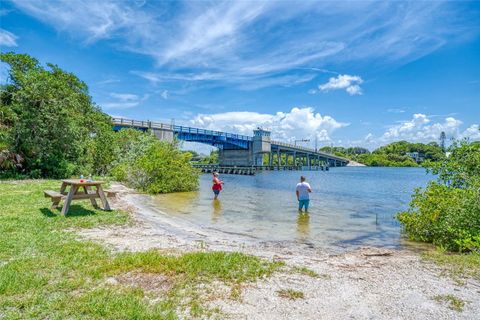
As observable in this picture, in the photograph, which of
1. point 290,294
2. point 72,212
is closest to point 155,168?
point 72,212

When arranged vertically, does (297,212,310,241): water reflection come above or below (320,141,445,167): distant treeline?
below

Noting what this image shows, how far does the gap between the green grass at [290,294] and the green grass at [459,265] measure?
104 inches

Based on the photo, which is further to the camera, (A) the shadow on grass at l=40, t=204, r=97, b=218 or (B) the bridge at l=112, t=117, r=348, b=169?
(B) the bridge at l=112, t=117, r=348, b=169

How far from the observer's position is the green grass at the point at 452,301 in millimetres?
3893

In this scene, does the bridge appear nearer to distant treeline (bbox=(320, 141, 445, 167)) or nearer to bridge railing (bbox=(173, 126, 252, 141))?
bridge railing (bbox=(173, 126, 252, 141))

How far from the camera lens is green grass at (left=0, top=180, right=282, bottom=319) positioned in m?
3.57

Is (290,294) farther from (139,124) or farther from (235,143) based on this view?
(235,143)

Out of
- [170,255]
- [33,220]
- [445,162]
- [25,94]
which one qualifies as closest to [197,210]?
[33,220]

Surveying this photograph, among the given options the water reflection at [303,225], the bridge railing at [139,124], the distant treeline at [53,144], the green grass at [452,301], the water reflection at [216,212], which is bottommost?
the water reflection at [303,225]

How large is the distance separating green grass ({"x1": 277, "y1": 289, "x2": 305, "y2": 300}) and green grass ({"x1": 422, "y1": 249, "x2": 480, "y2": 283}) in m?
2.63

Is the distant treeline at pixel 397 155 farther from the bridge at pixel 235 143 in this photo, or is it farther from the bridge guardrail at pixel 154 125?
the bridge guardrail at pixel 154 125

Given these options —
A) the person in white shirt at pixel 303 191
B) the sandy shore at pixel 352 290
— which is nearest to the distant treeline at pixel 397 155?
the person in white shirt at pixel 303 191

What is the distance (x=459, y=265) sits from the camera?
555 cm

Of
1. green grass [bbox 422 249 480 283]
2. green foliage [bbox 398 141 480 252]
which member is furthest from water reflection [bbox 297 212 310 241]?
green grass [bbox 422 249 480 283]
